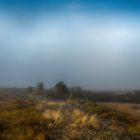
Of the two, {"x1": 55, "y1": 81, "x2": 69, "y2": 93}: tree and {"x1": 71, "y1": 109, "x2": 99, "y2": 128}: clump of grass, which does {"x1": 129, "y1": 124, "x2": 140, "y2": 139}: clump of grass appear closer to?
{"x1": 71, "y1": 109, "x2": 99, "y2": 128}: clump of grass

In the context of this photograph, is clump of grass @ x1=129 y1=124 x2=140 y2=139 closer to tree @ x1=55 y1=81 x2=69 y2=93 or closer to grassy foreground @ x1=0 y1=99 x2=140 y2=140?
grassy foreground @ x1=0 y1=99 x2=140 y2=140

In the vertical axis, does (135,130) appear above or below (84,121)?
below

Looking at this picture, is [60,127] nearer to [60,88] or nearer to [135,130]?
[135,130]

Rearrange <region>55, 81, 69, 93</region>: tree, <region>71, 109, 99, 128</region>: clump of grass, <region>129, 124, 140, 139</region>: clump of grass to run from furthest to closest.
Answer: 1. <region>55, 81, 69, 93</region>: tree
2. <region>71, 109, 99, 128</region>: clump of grass
3. <region>129, 124, 140, 139</region>: clump of grass

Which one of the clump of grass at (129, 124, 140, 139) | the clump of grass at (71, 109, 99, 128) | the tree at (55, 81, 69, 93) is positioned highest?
the tree at (55, 81, 69, 93)

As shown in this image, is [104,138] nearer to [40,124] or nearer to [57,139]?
[57,139]

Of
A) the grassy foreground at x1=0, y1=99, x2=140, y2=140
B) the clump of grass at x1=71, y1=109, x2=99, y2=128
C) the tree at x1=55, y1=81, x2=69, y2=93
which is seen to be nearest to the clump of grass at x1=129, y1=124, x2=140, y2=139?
the grassy foreground at x1=0, y1=99, x2=140, y2=140

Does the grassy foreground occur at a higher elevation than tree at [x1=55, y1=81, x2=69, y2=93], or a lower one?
lower

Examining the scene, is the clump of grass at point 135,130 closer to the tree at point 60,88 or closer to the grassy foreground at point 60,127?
the grassy foreground at point 60,127

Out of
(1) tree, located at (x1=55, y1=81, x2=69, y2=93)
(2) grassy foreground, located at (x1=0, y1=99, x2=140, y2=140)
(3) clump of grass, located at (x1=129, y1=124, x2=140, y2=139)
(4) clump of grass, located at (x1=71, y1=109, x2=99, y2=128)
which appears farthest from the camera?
(1) tree, located at (x1=55, y1=81, x2=69, y2=93)

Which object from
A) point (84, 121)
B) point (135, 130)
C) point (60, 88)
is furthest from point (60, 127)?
point (60, 88)

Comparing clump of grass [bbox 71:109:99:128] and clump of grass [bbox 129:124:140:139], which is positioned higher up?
clump of grass [bbox 71:109:99:128]

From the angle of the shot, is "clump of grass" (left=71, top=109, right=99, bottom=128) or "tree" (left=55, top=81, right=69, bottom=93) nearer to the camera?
"clump of grass" (left=71, top=109, right=99, bottom=128)

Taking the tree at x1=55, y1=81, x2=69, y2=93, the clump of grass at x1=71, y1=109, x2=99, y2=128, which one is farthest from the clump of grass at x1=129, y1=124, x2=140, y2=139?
the tree at x1=55, y1=81, x2=69, y2=93
